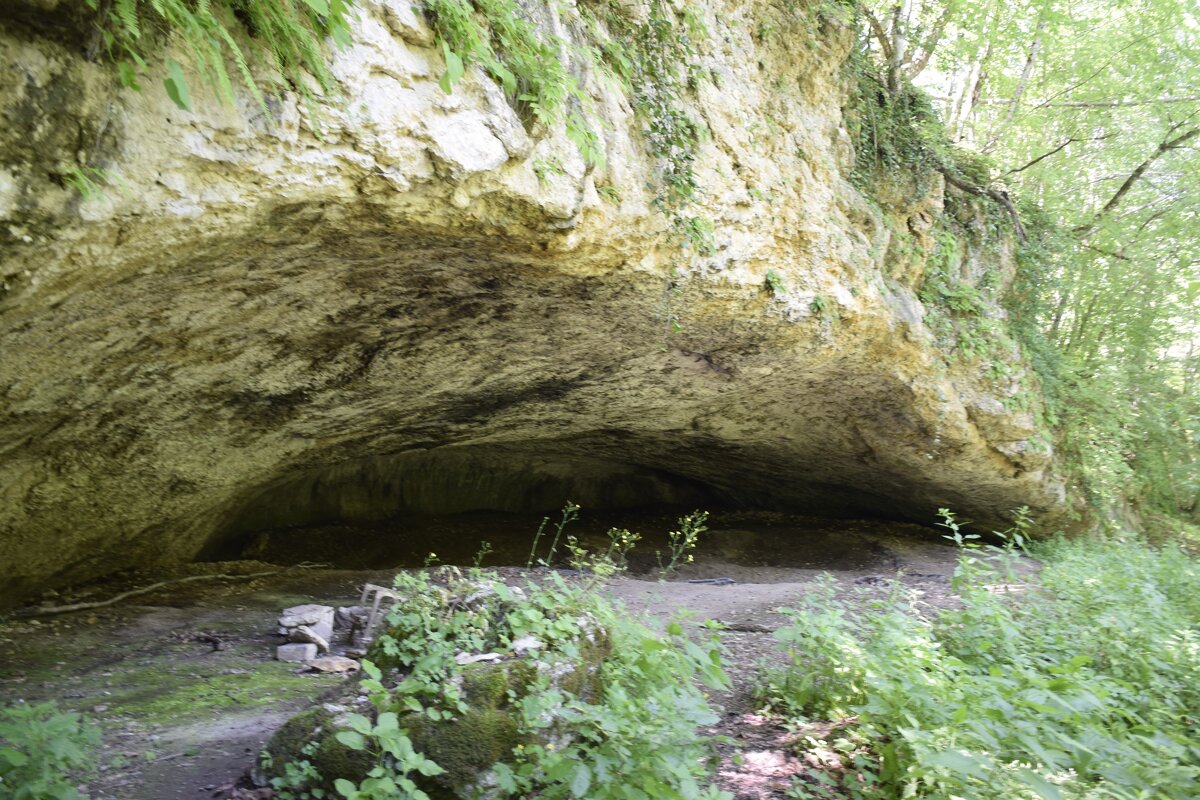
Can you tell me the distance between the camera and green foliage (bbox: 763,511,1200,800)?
8.69 feet

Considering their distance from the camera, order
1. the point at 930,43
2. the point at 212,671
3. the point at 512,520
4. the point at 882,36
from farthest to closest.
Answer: the point at 512,520, the point at 930,43, the point at 882,36, the point at 212,671

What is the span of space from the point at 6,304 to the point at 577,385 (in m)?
4.81

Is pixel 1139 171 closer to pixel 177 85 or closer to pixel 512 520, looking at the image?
pixel 512 520

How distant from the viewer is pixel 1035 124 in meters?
11.0

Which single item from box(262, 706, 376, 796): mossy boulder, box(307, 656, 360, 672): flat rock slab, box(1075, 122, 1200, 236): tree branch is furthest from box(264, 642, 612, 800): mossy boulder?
box(1075, 122, 1200, 236): tree branch

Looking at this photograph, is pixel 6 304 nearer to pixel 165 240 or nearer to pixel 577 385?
pixel 165 240

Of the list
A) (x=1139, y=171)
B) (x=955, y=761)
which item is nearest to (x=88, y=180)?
(x=955, y=761)

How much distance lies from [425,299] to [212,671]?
240cm

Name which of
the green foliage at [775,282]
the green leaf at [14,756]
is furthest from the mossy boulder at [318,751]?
the green foliage at [775,282]

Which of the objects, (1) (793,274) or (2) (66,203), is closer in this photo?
(2) (66,203)

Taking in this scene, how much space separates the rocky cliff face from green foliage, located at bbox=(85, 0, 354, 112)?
0.11 meters

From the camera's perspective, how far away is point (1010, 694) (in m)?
2.95

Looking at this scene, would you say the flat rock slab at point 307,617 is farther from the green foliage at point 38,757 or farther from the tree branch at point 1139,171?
the tree branch at point 1139,171

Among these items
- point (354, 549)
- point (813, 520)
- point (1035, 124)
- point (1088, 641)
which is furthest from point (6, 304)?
point (1035, 124)
